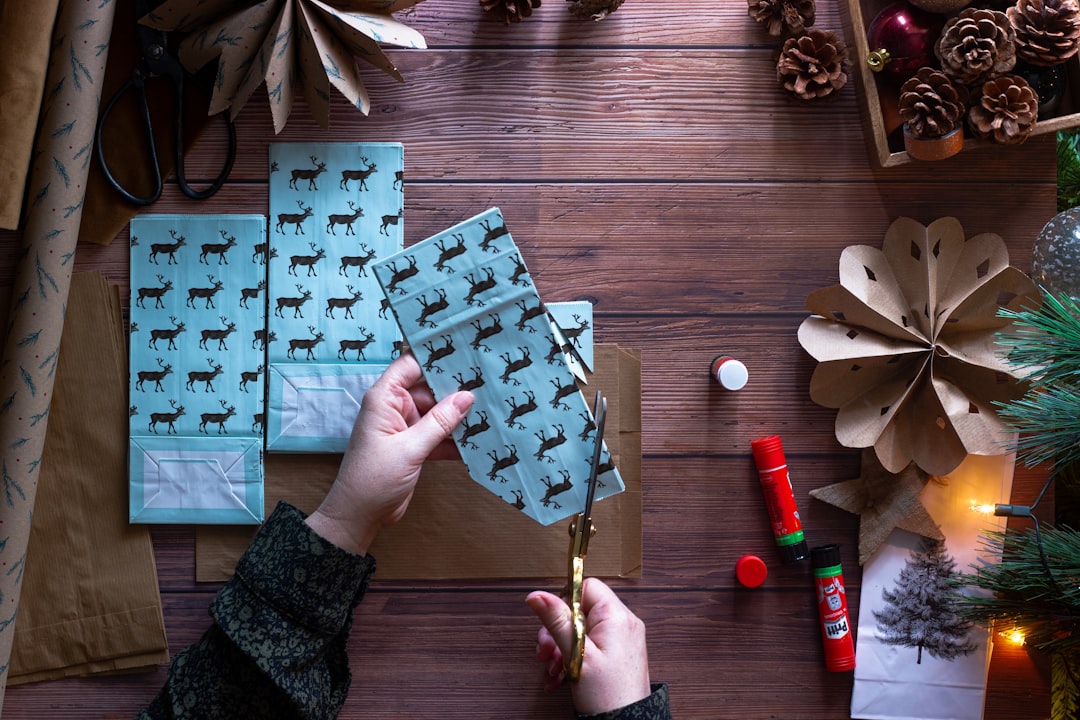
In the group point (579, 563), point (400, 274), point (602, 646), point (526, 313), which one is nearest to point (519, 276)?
point (526, 313)

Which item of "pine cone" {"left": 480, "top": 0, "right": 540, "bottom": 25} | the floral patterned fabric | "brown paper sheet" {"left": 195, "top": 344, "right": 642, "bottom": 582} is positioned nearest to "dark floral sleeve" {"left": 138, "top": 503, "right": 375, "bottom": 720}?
the floral patterned fabric

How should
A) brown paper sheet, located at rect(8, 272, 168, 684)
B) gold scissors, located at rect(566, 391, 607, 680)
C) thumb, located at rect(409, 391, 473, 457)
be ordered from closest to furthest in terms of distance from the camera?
gold scissors, located at rect(566, 391, 607, 680), thumb, located at rect(409, 391, 473, 457), brown paper sheet, located at rect(8, 272, 168, 684)

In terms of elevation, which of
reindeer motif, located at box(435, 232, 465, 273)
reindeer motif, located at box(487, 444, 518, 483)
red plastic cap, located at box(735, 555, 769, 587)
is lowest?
red plastic cap, located at box(735, 555, 769, 587)

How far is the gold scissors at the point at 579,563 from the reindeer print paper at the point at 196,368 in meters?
0.44

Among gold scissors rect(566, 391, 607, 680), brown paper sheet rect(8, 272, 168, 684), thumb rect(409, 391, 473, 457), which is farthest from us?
brown paper sheet rect(8, 272, 168, 684)

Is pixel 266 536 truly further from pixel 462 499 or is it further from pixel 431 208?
pixel 431 208

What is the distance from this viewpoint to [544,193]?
43.0 inches

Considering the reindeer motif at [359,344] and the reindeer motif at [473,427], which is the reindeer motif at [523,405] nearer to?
the reindeer motif at [473,427]

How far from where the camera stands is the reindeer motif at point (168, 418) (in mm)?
1067

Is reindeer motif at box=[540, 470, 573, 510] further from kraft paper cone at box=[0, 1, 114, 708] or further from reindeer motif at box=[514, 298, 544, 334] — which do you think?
kraft paper cone at box=[0, 1, 114, 708]

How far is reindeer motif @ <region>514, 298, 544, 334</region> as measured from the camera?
3.24 ft

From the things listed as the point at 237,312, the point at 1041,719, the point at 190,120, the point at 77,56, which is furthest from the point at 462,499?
the point at 1041,719

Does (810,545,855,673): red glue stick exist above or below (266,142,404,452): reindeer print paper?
below

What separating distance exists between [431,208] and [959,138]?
27.6 inches
